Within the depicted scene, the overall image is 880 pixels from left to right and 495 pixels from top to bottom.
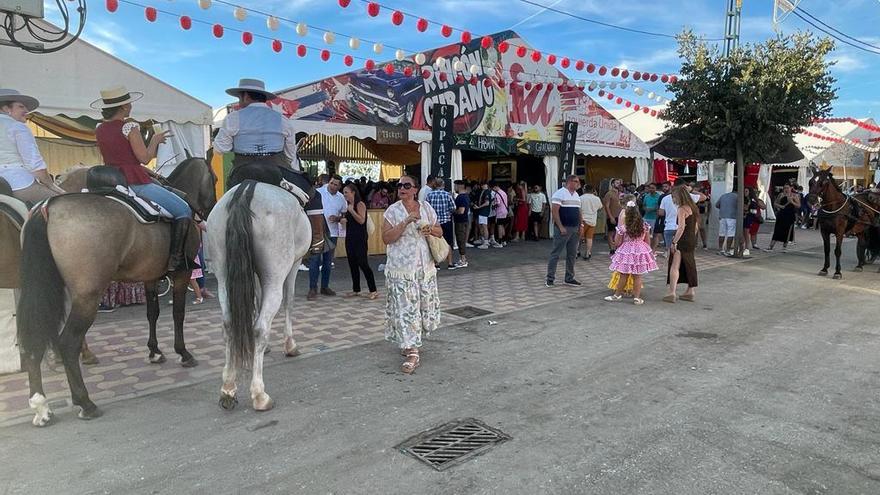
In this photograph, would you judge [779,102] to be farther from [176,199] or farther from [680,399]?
[176,199]

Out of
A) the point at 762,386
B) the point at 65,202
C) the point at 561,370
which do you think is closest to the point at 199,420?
the point at 65,202

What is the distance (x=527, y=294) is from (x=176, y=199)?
5.43 m

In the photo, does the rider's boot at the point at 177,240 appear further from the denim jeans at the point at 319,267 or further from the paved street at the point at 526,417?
the denim jeans at the point at 319,267

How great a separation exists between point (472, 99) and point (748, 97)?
20.5 feet

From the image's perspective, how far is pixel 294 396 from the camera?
420 cm

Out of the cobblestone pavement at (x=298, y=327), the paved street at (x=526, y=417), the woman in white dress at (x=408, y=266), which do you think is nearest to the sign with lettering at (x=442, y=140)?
the cobblestone pavement at (x=298, y=327)

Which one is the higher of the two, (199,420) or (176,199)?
(176,199)

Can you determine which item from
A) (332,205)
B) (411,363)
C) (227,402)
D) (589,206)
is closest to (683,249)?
(589,206)

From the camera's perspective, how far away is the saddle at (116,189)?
412 cm

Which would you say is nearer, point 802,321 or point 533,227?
point 802,321

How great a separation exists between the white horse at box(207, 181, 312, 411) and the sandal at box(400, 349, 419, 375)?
128 cm

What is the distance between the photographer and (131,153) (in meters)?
4.40

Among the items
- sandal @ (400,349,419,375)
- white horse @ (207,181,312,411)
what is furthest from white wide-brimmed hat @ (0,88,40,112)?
sandal @ (400,349,419,375)

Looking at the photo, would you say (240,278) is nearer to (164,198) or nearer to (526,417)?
(164,198)
